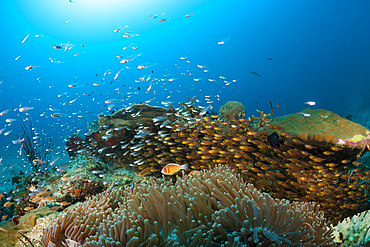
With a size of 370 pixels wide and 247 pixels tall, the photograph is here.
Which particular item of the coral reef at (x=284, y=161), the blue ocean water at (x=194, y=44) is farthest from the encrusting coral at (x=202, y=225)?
the blue ocean water at (x=194, y=44)

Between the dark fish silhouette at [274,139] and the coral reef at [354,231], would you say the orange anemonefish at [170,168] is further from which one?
the coral reef at [354,231]

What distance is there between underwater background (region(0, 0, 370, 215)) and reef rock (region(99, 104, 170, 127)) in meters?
26.3

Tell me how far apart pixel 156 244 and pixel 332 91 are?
92.5m

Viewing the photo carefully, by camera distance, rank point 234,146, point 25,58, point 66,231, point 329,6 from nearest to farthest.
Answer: point 66,231 → point 234,146 → point 329,6 → point 25,58

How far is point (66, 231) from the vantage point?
219cm

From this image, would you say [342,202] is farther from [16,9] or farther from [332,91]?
[332,91]

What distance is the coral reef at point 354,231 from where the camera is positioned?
2926 millimetres

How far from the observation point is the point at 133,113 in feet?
26.1

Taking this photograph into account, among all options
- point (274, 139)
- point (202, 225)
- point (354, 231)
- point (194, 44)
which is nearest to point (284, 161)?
point (274, 139)

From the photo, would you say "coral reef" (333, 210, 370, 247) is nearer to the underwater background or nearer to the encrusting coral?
the encrusting coral

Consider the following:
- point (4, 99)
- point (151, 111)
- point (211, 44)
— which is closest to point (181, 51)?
point (211, 44)

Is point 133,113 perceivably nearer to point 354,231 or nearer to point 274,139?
point 274,139

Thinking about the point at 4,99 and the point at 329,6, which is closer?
the point at 329,6

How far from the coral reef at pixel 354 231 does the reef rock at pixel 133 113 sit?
666 centimetres
